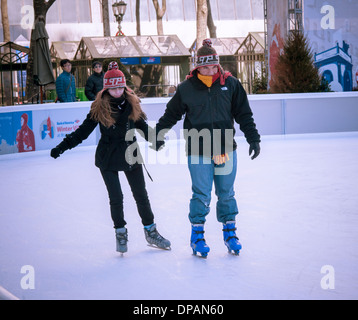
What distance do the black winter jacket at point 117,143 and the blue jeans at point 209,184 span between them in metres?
0.40

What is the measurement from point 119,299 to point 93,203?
2874 millimetres

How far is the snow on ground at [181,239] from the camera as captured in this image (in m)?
3.23

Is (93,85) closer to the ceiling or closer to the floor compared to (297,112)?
closer to the ceiling

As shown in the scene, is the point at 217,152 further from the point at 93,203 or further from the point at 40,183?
the point at 40,183

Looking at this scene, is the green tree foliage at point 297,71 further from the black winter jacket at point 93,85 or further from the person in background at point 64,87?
the person in background at point 64,87

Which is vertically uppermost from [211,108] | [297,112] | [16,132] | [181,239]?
[211,108]

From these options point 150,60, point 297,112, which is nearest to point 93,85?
point 297,112

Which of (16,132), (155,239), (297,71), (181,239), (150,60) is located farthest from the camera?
(150,60)

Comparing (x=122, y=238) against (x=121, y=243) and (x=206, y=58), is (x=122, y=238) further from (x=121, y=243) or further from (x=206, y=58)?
(x=206, y=58)

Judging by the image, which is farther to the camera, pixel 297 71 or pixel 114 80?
pixel 297 71

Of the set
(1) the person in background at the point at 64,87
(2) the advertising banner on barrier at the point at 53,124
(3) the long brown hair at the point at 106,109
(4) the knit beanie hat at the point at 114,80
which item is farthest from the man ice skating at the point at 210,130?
(1) the person in background at the point at 64,87

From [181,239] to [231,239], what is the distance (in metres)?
0.57

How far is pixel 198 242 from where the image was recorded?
3850 mm
